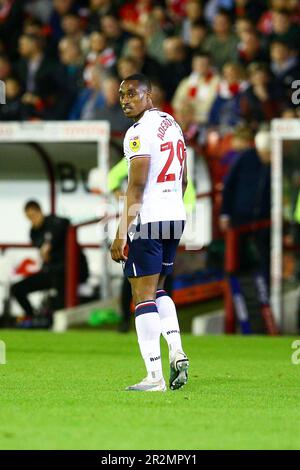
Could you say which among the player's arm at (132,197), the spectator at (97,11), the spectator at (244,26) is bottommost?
the player's arm at (132,197)

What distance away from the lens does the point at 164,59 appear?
20.6 meters

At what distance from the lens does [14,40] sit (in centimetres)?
2294

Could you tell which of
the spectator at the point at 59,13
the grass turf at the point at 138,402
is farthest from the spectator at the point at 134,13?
the grass turf at the point at 138,402

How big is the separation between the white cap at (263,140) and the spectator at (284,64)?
1036 millimetres

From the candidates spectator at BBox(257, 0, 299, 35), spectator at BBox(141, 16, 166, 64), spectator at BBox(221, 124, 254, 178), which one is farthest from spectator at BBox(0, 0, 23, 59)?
spectator at BBox(221, 124, 254, 178)

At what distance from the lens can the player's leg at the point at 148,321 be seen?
30.8 ft

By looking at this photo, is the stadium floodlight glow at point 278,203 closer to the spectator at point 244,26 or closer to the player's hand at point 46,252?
the spectator at point 244,26

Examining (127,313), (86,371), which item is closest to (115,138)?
(127,313)

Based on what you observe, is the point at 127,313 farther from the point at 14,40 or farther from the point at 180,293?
the point at 14,40

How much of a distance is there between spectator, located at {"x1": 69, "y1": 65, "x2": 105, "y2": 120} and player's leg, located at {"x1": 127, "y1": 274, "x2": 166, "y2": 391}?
10232 millimetres

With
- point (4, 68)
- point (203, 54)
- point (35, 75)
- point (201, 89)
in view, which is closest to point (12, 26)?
point (4, 68)

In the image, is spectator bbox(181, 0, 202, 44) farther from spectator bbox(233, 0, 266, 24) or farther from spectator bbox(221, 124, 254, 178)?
spectator bbox(221, 124, 254, 178)

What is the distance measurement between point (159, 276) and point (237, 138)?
817cm

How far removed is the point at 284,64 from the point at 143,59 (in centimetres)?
221
